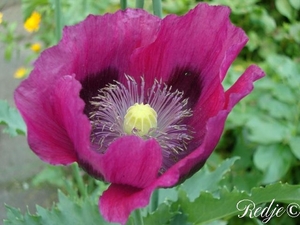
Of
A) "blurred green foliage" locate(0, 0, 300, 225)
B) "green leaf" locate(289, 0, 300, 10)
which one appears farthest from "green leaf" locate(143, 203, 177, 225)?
"green leaf" locate(289, 0, 300, 10)

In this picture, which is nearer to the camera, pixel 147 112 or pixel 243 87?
pixel 243 87

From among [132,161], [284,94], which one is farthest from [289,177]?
[132,161]

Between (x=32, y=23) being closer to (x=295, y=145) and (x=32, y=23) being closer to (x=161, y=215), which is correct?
(x=295, y=145)

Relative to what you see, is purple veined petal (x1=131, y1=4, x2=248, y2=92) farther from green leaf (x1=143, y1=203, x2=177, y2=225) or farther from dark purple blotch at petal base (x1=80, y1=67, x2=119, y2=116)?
green leaf (x1=143, y1=203, x2=177, y2=225)

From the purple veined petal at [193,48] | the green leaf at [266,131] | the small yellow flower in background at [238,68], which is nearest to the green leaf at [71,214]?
the purple veined petal at [193,48]

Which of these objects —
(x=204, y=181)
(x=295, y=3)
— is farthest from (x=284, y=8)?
(x=204, y=181)

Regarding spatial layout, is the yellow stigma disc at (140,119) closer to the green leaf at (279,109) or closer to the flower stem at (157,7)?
the flower stem at (157,7)
